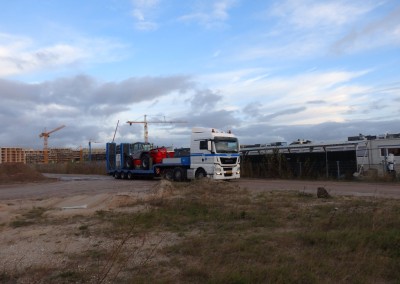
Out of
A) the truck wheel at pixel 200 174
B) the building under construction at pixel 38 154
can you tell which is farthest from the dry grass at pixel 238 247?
the building under construction at pixel 38 154

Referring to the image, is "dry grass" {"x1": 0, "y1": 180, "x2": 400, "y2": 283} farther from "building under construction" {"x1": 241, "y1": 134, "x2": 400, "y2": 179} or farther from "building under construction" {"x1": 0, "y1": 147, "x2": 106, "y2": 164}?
"building under construction" {"x1": 0, "y1": 147, "x2": 106, "y2": 164}

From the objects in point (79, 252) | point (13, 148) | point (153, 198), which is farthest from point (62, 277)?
point (13, 148)

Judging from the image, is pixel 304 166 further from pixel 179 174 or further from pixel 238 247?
pixel 238 247

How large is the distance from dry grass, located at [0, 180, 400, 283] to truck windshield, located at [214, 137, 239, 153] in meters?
17.5

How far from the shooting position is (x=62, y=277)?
7176 millimetres

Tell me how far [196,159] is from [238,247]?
24.6 metres

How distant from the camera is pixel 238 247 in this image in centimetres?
857

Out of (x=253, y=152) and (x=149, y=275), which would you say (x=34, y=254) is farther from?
(x=253, y=152)

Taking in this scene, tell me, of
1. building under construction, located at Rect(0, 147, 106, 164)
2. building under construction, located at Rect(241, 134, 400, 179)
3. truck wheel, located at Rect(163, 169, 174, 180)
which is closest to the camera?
building under construction, located at Rect(241, 134, 400, 179)

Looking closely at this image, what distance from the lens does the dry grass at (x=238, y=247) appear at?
272 inches

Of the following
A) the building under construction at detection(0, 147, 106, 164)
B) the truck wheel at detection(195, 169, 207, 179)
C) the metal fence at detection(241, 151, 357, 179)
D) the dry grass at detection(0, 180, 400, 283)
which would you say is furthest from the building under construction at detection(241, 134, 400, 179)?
the building under construction at detection(0, 147, 106, 164)

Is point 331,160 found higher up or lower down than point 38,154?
lower down

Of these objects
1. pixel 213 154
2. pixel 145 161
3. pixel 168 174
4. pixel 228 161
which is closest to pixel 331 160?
pixel 228 161

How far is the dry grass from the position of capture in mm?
6902
